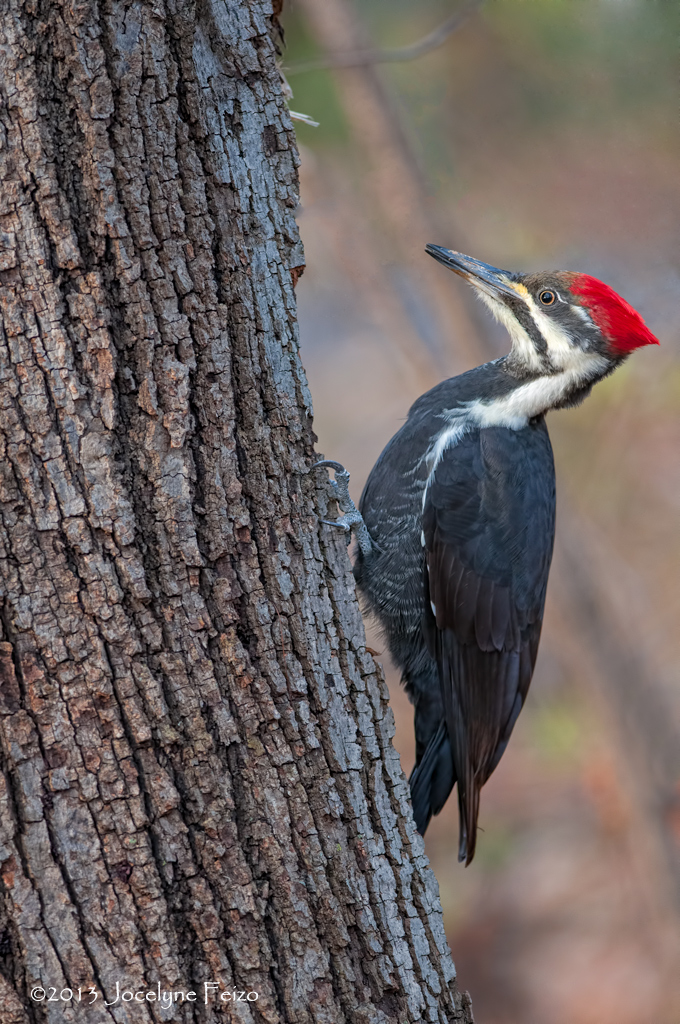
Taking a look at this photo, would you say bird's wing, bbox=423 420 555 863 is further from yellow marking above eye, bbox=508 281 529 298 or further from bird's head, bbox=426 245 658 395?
yellow marking above eye, bbox=508 281 529 298

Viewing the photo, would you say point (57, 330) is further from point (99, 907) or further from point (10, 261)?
point (99, 907)

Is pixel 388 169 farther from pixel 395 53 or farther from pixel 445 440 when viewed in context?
pixel 445 440

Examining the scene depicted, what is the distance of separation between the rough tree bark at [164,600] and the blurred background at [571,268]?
233cm

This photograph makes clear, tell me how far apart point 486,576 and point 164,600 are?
51.6 inches

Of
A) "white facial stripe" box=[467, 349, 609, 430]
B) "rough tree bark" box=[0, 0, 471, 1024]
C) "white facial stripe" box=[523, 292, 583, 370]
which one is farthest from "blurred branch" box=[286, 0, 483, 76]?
"rough tree bark" box=[0, 0, 471, 1024]

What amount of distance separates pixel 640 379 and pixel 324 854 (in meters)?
3.50

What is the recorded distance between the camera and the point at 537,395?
266 cm

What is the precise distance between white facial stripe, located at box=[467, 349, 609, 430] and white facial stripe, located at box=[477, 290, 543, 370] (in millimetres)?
71

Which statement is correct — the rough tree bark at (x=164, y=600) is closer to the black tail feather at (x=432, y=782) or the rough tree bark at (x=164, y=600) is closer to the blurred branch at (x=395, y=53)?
the black tail feather at (x=432, y=782)

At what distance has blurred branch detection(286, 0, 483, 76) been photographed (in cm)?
348

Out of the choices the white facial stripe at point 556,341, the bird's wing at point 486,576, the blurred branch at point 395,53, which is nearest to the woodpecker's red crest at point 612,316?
the white facial stripe at point 556,341

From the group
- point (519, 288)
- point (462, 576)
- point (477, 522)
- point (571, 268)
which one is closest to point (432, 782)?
point (462, 576)

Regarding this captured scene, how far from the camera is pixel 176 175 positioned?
144 cm

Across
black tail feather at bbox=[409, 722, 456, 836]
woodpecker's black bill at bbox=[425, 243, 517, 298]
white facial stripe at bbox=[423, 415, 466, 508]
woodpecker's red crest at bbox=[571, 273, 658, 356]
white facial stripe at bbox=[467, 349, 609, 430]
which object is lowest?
black tail feather at bbox=[409, 722, 456, 836]
